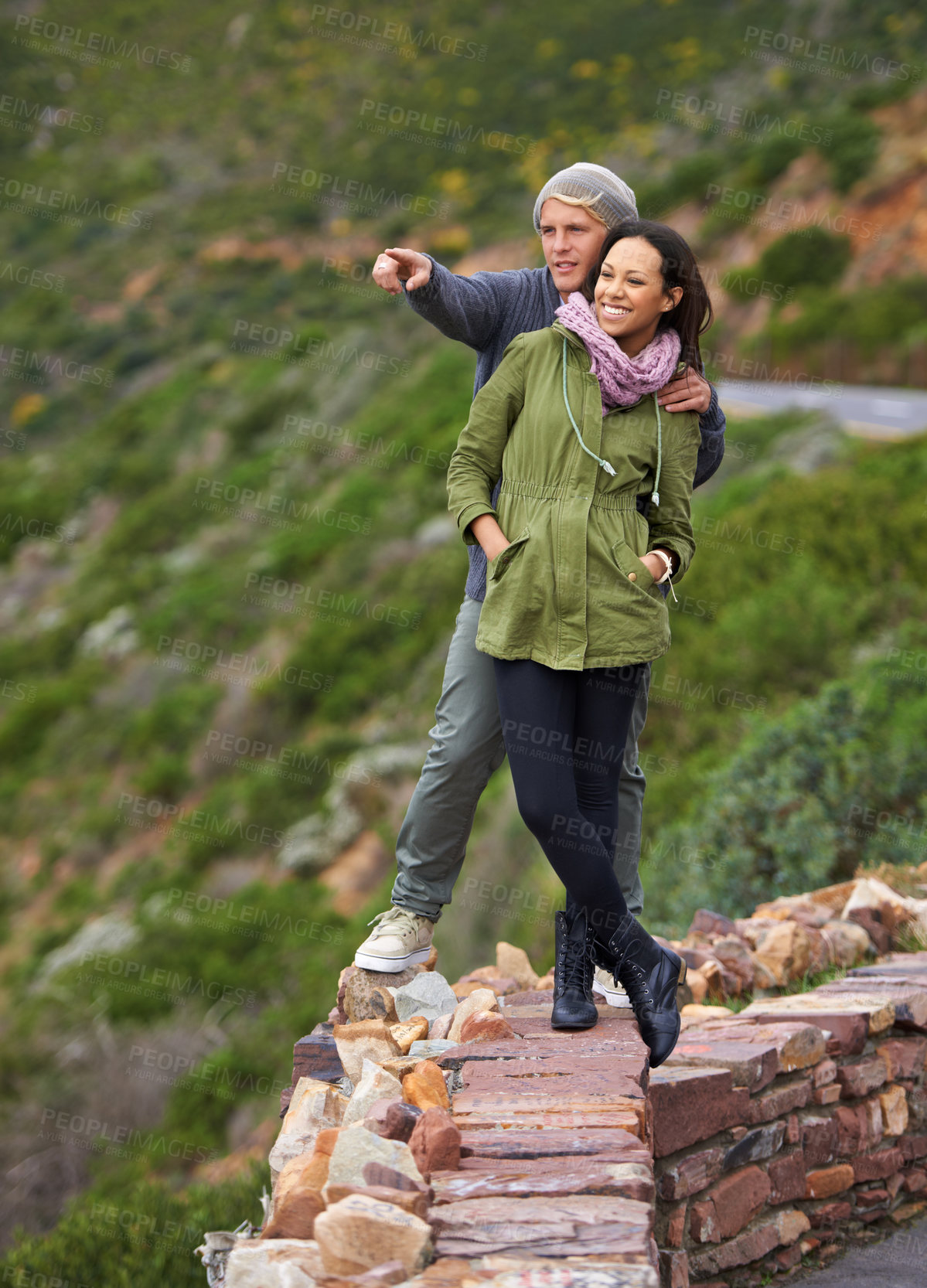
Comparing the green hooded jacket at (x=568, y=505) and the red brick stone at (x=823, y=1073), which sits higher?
the green hooded jacket at (x=568, y=505)

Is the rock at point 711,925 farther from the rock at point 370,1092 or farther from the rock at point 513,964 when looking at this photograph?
the rock at point 370,1092

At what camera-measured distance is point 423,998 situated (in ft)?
10.4

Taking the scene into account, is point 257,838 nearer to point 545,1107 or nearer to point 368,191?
point 545,1107

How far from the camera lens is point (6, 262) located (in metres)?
47.8

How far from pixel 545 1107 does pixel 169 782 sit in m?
13.1

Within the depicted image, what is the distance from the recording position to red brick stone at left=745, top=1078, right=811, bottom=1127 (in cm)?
328

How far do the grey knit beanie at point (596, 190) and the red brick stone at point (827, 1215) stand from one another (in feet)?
9.25

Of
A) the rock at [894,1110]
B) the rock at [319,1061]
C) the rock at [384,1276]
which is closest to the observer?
the rock at [384,1276]

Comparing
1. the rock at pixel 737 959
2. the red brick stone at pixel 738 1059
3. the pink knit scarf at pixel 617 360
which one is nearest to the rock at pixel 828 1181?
the red brick stone at pixel 738 1059

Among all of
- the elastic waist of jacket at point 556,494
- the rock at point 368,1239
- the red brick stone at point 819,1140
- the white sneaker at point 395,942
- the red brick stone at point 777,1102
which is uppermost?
the elastic waist of jacket at point 556,494

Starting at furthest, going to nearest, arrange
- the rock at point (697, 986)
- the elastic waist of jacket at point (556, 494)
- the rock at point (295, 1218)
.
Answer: the rock at point (697, 986)
the elastic waist of jacket at point (556, 494)
the rock at point (295, 1218)

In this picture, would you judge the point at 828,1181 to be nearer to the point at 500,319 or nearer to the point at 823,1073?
the point at 823,1073

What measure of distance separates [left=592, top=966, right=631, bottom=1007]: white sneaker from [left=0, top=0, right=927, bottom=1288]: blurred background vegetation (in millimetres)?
2636

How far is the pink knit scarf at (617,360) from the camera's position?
101 inches
